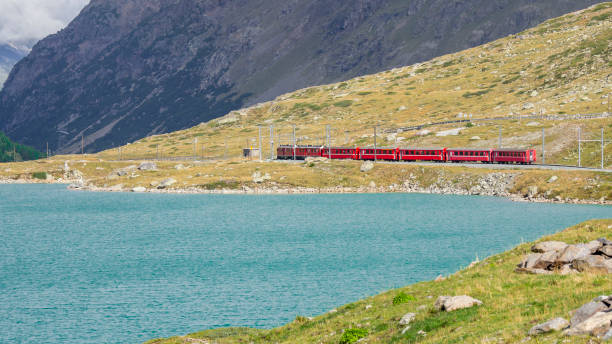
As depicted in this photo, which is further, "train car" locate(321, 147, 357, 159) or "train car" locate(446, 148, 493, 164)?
"train car" locate(321, 147, 357, 159)

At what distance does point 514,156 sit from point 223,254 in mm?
90474

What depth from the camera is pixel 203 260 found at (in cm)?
7475

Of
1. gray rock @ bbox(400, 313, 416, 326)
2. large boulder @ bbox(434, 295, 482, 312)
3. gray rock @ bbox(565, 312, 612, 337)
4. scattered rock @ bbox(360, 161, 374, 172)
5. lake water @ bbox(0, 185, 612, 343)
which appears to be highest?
scattered rock @ bbox(360, 161, 374, 172)

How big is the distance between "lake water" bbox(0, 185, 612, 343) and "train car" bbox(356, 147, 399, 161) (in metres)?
29.0

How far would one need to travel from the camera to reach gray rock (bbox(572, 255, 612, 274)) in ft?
101

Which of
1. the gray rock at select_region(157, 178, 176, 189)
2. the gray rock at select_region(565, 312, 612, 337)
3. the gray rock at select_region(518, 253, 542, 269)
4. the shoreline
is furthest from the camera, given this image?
the gray rock at select_region(157, 178, 176, 189)

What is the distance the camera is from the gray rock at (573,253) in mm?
32750

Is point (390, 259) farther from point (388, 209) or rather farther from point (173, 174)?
point (173, 174)

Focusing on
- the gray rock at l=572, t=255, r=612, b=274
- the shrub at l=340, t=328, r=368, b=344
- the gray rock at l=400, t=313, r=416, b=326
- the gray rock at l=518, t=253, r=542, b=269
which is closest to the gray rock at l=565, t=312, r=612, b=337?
the gray rock at l=400, t=313, r=416, b=326

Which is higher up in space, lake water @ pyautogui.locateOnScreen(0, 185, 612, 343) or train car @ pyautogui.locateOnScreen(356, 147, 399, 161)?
train car @ pyautogui.locateOnScreen(356, 147, 399, 161)

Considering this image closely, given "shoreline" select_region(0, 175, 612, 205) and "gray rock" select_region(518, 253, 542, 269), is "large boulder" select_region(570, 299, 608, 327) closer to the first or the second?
"gray rock" select_region(518, 253, 542, 269)

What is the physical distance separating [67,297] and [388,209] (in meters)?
74.8

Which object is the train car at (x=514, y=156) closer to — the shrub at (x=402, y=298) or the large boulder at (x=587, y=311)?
the shrub at (x=402, y=298)

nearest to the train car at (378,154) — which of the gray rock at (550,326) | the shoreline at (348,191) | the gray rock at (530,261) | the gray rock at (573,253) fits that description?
the shoreline at (348,191)
